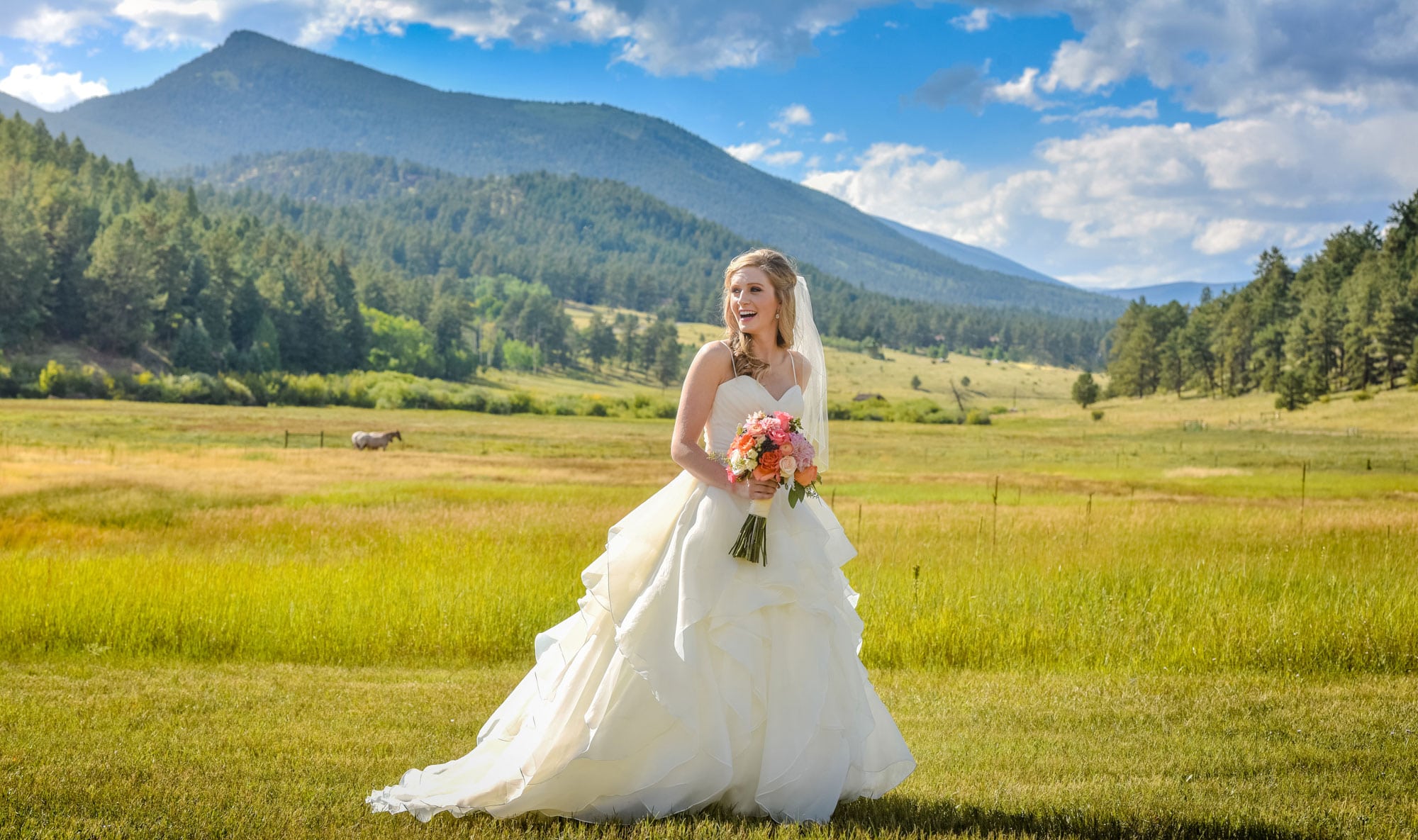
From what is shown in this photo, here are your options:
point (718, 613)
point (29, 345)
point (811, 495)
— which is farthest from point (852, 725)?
point (29, 345)

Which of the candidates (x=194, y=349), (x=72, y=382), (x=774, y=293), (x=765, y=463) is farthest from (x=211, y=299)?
(x=765, y=463)

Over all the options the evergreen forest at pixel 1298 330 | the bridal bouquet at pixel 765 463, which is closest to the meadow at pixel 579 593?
the bridal bouquet at pixel 765 463

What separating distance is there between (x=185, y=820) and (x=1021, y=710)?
→ 19.4ft

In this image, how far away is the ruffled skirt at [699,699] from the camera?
4992mm

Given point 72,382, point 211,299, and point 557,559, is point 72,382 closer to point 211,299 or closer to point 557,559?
point 557,559

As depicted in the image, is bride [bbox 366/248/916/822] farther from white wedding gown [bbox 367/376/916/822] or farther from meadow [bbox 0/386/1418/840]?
meadow [bbox 0/386/1418/840]

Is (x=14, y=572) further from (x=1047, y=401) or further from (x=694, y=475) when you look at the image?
(x=1047, y=401)

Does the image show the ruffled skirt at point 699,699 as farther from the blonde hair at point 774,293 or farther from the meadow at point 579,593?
the blonde hair at point 774,293

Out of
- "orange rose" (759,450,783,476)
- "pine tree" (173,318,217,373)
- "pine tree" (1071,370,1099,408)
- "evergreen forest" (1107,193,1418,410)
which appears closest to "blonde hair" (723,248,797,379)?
"orange rose" (759,450,783,476)

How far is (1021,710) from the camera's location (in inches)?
317

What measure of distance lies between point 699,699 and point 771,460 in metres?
1.23

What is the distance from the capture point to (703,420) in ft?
17.9

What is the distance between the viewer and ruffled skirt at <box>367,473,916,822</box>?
16.4 ft

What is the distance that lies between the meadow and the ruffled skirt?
0.18 m
